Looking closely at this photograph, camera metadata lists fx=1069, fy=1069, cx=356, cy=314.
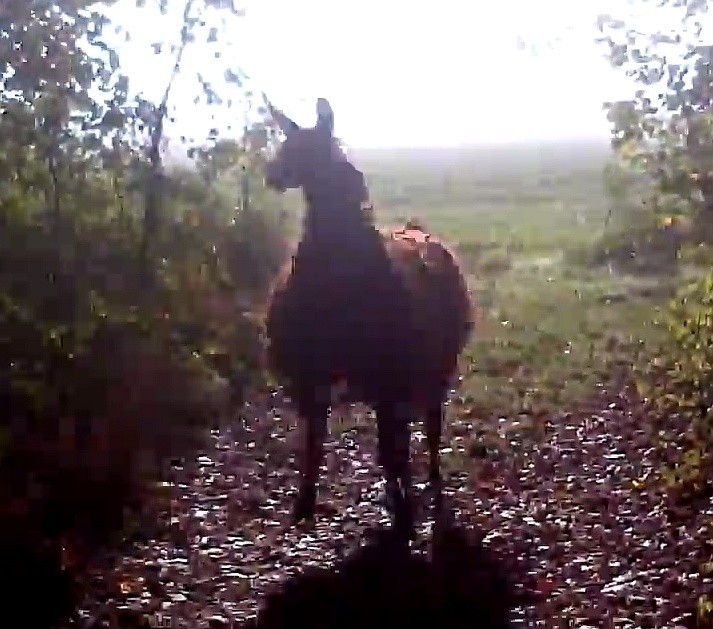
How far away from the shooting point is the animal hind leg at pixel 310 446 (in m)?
6.19

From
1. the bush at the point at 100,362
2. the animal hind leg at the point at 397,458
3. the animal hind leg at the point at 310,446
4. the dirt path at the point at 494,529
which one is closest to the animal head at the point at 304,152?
the animal hind leg at the point at 310,446

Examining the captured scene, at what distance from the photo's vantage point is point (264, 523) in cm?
625

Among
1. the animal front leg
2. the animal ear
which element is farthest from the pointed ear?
the animal front leg

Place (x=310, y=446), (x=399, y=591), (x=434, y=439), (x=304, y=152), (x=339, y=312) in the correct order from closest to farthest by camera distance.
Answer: (x=399, y=591) → (x=339, y=312) → (x=304, y=152) → (x=310, y=446) → (x=434, y=439)

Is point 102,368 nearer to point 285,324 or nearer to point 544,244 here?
point 285,324

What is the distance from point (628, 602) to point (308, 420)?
6.99 ft

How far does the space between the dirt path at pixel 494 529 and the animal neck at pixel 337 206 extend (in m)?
1.70

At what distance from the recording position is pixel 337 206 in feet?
19.3

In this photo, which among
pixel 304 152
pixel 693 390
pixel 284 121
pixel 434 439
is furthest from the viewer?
pixel 693 390

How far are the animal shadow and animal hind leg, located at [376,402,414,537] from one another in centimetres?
37

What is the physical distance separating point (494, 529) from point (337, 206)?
2.07 metres

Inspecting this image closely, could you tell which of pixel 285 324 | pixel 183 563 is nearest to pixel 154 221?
pixel 285 324

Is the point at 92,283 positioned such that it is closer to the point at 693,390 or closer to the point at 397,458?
the point at 397,458

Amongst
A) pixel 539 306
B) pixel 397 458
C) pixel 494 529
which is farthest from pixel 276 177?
pixel 539 306
